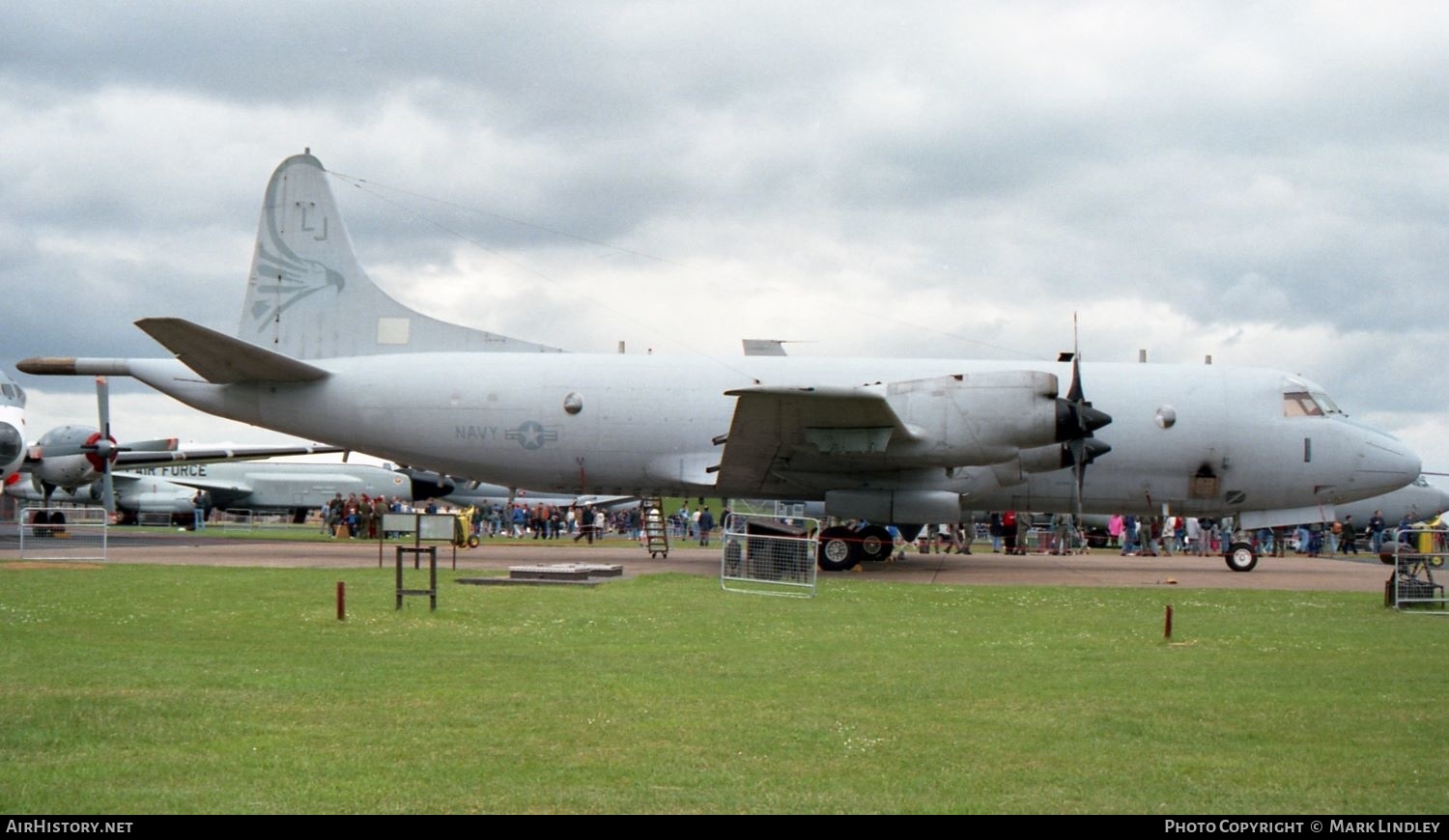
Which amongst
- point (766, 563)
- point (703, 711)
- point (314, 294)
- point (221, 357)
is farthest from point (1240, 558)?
point (703, 711)

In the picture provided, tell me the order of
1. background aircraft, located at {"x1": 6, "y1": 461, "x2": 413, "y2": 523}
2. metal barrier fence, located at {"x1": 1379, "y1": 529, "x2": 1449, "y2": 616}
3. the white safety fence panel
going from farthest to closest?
the white safety fence panel
background aircraft, located at {"x1": 6, "y1": 461, "x2": 413, "y2": 523}
metal barrier fence, located at {"x1": 1379, "y1": 529, "x2": 1449, "y2": 616}

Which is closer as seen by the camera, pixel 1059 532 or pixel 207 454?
pixel 1059 532

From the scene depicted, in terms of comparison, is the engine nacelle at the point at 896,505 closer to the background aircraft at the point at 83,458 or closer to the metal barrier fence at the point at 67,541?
the metal barrier fence at the point at 67,541

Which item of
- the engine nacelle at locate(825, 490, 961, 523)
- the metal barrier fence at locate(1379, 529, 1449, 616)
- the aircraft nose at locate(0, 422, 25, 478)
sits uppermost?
the aircraft nose at locate(0, 422, 25, 478)

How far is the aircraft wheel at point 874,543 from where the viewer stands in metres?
24.8

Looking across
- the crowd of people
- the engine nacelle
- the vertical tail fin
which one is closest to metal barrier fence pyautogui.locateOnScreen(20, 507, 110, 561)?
the vertical tail fin

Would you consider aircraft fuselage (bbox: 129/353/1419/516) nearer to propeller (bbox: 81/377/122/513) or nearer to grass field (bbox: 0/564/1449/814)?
grass field (bbox: 0/564/1449/814)

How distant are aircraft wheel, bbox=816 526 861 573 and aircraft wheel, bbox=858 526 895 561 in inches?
20.5

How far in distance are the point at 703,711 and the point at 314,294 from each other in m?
20.4

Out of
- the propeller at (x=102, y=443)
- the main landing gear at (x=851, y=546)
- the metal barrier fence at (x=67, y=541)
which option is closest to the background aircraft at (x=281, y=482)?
the propeller at (x=102, y=443)

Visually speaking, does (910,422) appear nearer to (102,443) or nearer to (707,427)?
(707,427)

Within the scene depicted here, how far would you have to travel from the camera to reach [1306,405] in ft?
80.6

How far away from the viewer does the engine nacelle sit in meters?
22.9

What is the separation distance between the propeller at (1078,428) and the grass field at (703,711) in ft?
23.1
